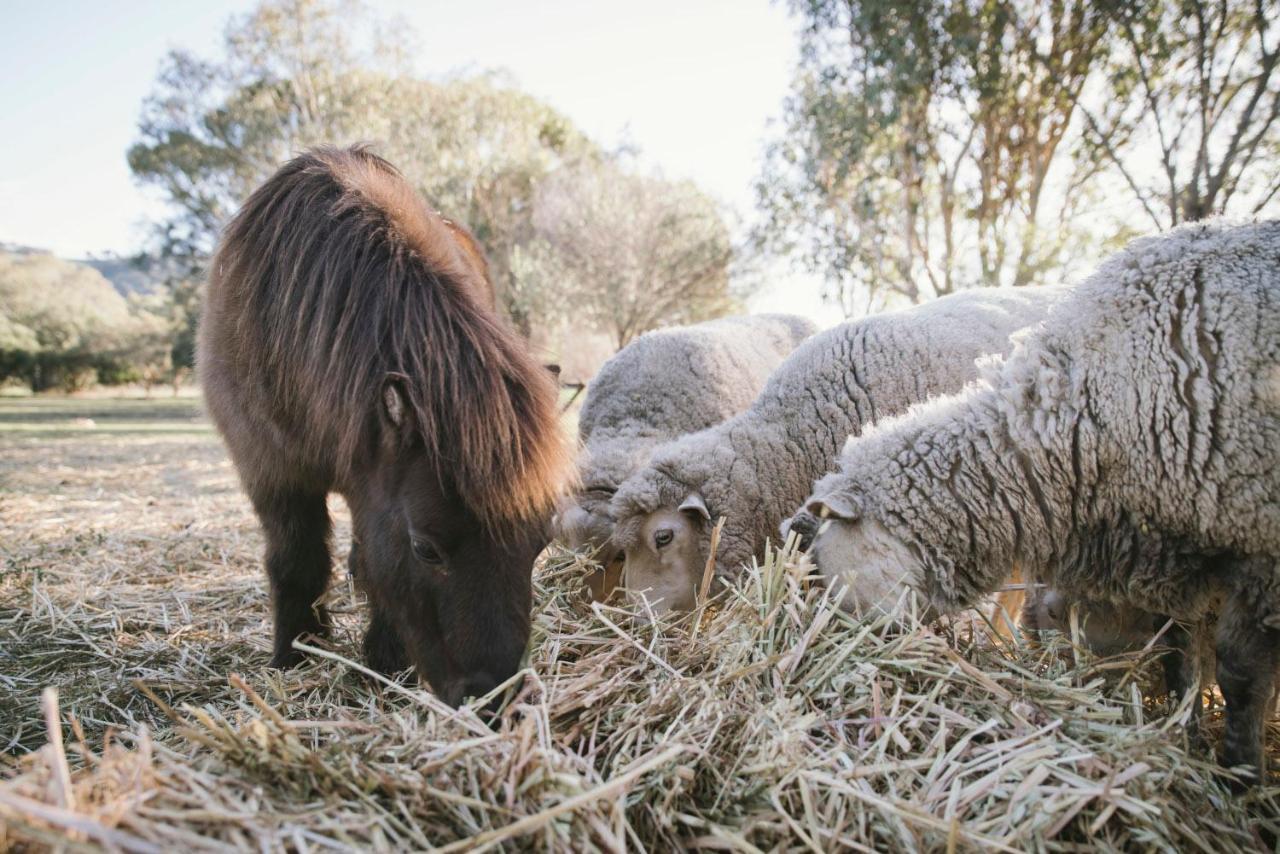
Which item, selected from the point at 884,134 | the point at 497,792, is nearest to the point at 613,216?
the point at 884,134

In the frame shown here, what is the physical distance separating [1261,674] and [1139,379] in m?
1.15

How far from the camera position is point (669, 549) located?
405 cm

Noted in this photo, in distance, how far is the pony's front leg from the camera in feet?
11.1

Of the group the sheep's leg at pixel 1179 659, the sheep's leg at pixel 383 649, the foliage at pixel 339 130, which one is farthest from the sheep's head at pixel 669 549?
the foliage at pixel 339 130

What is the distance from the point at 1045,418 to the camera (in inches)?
114

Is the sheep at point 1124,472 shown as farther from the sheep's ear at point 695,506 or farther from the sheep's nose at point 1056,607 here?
Answer: the sheep's ear at point 695,506

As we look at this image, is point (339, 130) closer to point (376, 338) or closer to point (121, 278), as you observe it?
point (376, 338)

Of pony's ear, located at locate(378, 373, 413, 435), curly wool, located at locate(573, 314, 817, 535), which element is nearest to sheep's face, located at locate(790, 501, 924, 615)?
pony's ear, located at locate(378, 373, 413, 435)

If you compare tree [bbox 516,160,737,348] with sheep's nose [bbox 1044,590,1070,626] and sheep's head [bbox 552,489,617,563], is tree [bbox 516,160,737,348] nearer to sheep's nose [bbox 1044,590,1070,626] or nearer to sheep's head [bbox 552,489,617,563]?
sheep's head [bbox 552,489,617,563]

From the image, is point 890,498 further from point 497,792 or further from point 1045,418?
point 497,792

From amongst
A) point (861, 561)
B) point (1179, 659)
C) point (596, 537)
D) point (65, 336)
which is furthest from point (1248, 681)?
point (65, 336)

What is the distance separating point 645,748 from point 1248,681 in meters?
2.23

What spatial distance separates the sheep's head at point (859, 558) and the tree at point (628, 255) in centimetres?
2337

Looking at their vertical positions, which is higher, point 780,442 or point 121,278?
point 121,278
